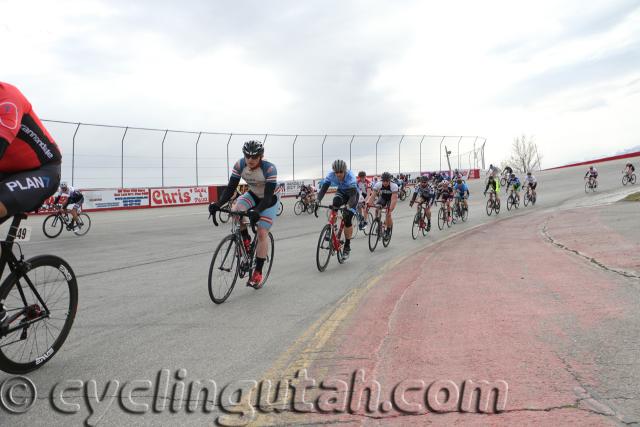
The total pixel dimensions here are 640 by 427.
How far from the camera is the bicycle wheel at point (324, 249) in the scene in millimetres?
8494

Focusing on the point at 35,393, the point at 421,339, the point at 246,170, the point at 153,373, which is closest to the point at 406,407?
the point at 421,339

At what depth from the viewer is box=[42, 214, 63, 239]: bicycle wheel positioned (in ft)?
52.7

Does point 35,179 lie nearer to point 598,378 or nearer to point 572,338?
point 598,378

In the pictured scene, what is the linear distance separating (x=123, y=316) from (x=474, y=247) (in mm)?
8103

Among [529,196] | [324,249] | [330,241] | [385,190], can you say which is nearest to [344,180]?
[330,241]

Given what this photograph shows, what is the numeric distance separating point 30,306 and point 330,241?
588cm

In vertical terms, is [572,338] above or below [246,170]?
below

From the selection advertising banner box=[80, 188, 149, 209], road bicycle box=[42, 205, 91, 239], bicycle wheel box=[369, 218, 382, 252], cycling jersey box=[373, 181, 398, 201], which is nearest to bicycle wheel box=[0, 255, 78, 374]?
bicycle wheel box=[369, 218, 382, 252]

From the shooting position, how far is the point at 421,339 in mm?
4160

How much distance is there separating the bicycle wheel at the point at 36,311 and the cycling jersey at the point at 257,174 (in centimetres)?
286

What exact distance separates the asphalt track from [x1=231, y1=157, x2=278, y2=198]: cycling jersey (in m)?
1.50

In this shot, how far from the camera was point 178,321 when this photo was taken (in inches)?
199

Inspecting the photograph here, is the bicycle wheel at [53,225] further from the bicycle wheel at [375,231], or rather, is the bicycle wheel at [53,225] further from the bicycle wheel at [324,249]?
the bicycle wheel at [324,249]

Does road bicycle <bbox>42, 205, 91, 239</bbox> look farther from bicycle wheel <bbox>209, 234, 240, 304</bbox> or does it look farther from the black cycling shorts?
the black cycling shorts
